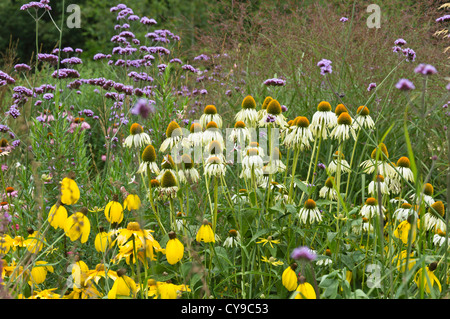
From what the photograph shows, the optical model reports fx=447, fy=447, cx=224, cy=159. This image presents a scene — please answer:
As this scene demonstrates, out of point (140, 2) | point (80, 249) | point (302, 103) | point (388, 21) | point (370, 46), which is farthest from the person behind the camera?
point (140, 2)

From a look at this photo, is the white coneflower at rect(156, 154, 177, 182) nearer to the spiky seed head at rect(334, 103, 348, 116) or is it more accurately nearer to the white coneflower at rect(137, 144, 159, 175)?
the white coneflower at rect(137, 144, 159, 175)

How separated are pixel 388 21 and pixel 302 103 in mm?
1813

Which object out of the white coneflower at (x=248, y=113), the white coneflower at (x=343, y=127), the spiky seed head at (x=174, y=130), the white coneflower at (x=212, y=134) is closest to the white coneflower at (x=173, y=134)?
the spiky seed head at (x=174, y=130)

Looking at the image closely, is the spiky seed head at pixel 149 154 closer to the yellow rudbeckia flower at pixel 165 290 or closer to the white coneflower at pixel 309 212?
the yellow rudbeckia flower at pixel 165 290

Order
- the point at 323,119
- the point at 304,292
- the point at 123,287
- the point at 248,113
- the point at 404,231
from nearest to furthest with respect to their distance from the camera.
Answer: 1. the point at 304,292
2. the point at 123,287
3. the point at 404,231
4. the point at 323,119
5. the point at 248,113

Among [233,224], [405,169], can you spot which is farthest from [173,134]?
[405,169]

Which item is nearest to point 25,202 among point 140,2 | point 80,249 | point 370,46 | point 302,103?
point 80,249

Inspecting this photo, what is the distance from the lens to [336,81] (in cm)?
369

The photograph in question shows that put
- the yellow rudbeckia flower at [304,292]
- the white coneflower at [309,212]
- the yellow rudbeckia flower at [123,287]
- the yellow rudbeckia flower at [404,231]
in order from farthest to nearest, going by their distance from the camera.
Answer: the white coneflower at [309,212] < the yellow rudbeckia flower at [404,231] < the yellow rudbeckia flower at [123,287] < the yellow rudbeckia flower at [304,292]

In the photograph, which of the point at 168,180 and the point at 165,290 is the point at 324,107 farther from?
the point at 165,290

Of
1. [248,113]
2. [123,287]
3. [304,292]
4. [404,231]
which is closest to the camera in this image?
[304,292]
